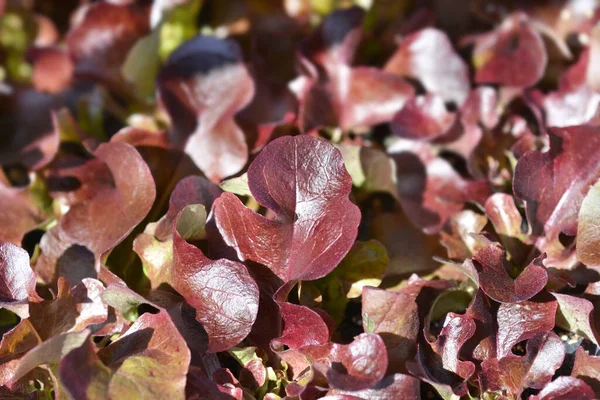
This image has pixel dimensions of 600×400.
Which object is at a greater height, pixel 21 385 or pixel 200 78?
pixel 200 78

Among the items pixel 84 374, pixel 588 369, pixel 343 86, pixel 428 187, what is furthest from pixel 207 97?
pixel 588 369

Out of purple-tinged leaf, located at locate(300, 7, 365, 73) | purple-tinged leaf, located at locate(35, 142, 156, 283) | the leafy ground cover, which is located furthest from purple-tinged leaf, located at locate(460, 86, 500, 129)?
purple-tinged leaf, located at locate(35, 142, 156, 283)

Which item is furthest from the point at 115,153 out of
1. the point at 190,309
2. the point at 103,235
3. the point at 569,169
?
the point at 569,169

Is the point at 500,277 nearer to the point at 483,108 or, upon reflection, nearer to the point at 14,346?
the point at 483,108

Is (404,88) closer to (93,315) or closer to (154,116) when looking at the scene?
(154,116)

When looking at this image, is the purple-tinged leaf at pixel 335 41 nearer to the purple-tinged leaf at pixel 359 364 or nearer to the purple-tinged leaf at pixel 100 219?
the purple-tinged leaf at pixel 100 219
